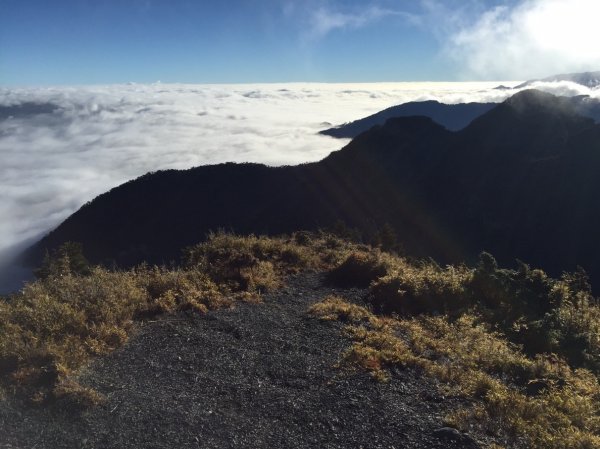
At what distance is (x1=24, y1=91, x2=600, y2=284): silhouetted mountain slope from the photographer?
165 feet

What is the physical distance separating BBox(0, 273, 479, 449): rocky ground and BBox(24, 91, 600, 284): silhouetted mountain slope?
100 feet

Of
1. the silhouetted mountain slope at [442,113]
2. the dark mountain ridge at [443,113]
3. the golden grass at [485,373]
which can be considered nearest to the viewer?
the golden grass at [485,373]

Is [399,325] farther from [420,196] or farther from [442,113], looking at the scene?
[442,113]

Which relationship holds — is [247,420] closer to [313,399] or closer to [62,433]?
[313,399]

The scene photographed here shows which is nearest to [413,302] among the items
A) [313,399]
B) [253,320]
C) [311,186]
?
[253,320]

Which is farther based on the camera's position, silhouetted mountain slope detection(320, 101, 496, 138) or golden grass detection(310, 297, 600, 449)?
silhouetted mountain slope detection(320, 101, 496, 138)

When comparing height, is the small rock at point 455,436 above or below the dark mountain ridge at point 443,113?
below

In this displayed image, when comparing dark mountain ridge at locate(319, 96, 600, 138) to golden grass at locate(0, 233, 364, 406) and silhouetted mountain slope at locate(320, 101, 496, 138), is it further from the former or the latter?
golden grass at locate(0, 233, 364, 406)

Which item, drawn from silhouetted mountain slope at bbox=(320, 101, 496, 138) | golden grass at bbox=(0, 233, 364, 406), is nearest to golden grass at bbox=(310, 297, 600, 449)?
golden grass at bbox=(0, 233, 364, 406)

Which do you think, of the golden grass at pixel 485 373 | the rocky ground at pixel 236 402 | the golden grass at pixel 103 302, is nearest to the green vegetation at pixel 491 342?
the golden grass at pixel 485 373

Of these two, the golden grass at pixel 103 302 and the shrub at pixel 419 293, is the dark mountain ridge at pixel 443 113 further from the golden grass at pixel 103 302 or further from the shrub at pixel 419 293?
the shrub at pixel 419 293

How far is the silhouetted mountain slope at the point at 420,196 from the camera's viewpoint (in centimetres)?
5044

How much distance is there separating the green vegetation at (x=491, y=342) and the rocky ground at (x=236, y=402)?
44cm

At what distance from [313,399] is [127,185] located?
92.9 m
